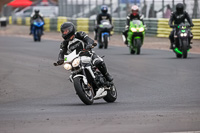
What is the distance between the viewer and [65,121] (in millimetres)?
7805

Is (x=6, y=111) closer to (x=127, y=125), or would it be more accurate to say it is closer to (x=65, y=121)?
(x=65, y=121)

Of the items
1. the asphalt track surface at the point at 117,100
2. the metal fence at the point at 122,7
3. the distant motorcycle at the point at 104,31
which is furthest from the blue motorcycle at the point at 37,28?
the asphalt track surface at the point at 117,100

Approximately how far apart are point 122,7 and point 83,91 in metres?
31.6

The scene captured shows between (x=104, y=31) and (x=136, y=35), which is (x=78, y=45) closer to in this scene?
(x=136, y=35)

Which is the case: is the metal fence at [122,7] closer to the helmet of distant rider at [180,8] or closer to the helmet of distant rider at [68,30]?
the helmet of distant rider at [180,8]

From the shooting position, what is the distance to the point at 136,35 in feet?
71.8

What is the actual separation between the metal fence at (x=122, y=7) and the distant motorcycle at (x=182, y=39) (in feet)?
37.9

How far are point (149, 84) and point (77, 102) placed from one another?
3.20 m

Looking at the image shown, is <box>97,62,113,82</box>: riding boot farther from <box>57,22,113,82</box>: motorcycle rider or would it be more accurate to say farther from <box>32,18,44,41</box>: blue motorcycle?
<box>32,18,44,41</box>: blue motorcycle

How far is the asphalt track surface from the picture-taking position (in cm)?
738

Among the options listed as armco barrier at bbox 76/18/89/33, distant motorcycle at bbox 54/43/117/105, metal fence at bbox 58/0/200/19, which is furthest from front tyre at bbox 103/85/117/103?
armco barrier at bbox 76/18/89/33

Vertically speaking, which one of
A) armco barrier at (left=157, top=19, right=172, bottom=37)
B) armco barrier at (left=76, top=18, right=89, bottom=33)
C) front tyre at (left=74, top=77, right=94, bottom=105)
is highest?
front tyre at (left=74, top=77, right=94, bottom=105)

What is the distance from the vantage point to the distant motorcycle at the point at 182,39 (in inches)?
768

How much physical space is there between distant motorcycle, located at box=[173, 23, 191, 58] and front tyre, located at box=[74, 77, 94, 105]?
971 centimetres
